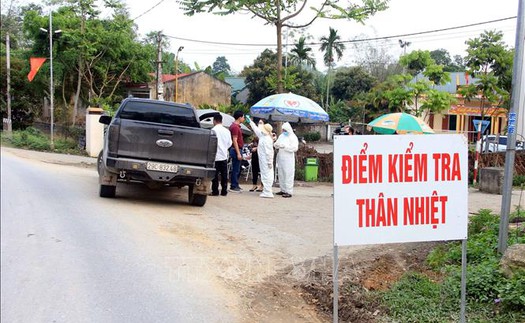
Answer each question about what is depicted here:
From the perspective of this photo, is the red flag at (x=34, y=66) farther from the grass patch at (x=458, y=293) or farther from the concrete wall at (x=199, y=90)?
the grass patch at (x=458, y=293)

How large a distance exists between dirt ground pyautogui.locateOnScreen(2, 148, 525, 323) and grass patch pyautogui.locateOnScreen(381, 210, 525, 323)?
0.74 feet

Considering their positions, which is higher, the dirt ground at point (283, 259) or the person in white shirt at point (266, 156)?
the person in white shirt at point (266, 156)

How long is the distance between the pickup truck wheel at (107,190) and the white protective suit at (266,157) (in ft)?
11.5

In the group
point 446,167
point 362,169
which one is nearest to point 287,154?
point 446,167

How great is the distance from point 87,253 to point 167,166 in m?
3.01

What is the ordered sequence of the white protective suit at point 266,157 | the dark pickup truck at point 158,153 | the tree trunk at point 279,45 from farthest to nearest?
the tree trunk at point 279,45 → the white protective suit at point 266,157 → the dark pickup truck at point 158,153

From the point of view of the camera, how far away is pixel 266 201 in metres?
11.2

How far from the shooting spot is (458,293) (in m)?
4.82

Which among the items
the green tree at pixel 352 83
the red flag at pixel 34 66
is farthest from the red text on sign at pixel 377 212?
the green tree at pixel 352 83

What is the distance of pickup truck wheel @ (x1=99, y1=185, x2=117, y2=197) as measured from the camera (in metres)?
9.55

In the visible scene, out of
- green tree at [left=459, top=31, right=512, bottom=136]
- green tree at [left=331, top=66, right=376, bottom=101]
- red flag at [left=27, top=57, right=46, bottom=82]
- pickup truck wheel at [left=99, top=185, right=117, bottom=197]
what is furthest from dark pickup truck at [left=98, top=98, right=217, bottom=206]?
green tree at [left=331, top=66, right=376, bottom=101]

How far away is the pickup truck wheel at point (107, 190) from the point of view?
31.3ft

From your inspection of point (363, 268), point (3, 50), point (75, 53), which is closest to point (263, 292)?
point (363, 268)

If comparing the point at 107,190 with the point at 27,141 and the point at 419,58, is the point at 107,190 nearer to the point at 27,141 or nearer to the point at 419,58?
the point at 27,141
